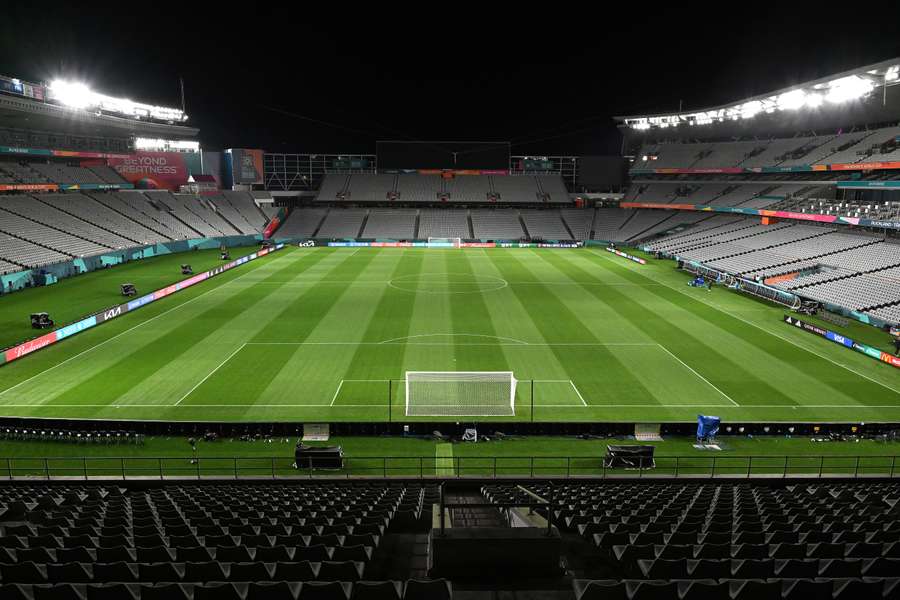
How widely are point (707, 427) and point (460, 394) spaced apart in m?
9.30

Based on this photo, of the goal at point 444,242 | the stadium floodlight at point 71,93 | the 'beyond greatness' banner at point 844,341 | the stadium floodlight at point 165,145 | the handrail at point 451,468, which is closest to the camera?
the handrail at point 451,468

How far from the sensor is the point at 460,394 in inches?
953

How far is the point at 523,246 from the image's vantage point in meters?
78.4

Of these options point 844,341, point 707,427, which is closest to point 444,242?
point 844,341

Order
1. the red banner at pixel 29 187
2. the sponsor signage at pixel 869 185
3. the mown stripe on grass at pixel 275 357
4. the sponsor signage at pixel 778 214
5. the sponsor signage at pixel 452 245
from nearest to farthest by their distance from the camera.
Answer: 1. the mown stripe on grass at pixel 275 357
2. the sponsor signage at pixel 778 214
3. the sponsor signage at pixel 869 185
4. the red banner at pixel 29 187
5. the sponsor signage at pixel 452 245

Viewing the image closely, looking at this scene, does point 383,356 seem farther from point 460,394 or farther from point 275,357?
point 460,394

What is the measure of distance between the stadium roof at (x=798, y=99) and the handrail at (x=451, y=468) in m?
36.1

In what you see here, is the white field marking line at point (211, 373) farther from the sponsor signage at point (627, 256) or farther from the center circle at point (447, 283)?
the sponsor signage at point (627, 256)

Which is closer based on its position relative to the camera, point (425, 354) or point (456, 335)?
point (425, 354)

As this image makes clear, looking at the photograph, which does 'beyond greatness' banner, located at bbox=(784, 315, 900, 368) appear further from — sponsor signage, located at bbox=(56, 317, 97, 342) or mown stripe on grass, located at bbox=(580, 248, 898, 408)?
sponsor signage, located at bbox=(56, 317, 97, 342)

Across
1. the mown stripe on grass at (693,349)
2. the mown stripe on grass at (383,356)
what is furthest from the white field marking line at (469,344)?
the mown stripe on grass at (693,349)

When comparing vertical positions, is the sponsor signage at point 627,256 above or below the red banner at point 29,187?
below

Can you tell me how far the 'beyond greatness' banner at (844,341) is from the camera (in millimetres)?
28641

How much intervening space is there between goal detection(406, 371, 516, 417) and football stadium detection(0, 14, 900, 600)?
0.17 meters
